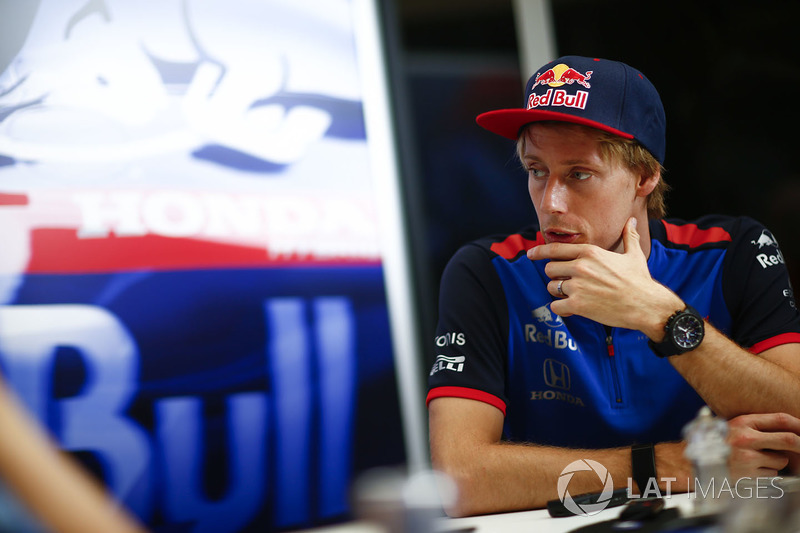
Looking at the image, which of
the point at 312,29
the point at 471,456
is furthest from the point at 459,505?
the point at 312,29

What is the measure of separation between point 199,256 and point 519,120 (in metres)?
1.19

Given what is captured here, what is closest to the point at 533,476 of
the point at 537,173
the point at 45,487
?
the point at 537,173

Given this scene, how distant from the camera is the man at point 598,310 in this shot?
1250 mm

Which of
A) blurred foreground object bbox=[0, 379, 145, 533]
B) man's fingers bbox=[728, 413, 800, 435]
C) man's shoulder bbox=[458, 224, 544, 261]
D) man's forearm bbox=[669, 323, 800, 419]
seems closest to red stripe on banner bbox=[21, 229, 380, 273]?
man's shoulder bbox=[458, 224, 544, 261]

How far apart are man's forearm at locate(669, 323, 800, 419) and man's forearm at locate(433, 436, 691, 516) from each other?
18cm

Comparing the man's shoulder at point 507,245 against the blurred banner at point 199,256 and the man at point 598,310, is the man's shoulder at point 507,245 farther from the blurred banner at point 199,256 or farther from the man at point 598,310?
the blurred banner at point 199,256

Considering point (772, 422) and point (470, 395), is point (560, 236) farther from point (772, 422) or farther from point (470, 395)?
point (772, 422)

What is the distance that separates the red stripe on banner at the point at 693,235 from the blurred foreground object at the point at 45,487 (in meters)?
1.40

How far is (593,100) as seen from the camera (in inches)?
53.7

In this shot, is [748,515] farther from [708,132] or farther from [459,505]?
[708,132]

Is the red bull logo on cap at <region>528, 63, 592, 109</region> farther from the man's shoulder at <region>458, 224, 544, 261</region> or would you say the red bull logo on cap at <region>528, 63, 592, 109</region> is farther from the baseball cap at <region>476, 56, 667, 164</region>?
the man's shoulder at <region>458, 224, 544, 261</region>

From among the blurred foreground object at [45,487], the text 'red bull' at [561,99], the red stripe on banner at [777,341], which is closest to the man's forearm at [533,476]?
the red stripe on banner at [777,341]

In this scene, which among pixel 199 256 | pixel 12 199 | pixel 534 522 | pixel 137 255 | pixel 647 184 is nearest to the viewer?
pixel 534 522

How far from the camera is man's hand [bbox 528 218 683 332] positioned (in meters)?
1.27
